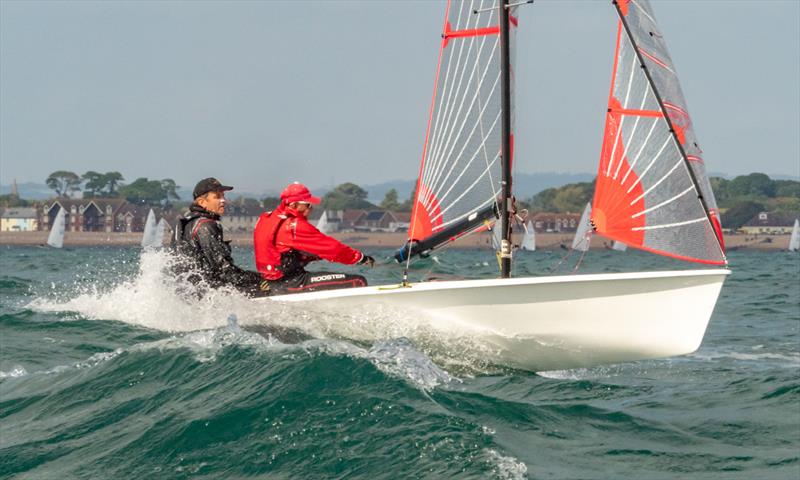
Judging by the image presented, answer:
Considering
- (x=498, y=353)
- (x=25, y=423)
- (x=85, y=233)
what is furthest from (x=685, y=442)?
(x=85, y=233)

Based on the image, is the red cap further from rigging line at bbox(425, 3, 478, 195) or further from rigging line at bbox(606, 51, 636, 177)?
rigging line at bbox(606, 51, 636, 177)

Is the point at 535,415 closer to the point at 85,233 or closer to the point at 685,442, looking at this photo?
the point at 685,442

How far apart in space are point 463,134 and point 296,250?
1777 millimetres

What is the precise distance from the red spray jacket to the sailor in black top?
7.2 inches

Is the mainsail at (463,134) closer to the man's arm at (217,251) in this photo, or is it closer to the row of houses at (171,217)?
the man's arm at (217,251)

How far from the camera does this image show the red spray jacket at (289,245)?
319 inches

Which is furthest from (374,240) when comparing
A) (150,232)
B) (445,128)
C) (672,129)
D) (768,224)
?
(672,129)

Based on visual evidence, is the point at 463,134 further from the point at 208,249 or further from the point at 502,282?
the point at 208,249

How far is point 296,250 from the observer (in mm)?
8273

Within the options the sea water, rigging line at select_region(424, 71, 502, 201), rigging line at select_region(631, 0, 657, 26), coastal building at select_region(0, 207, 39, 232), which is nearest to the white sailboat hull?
the sea water

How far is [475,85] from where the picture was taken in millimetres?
8555

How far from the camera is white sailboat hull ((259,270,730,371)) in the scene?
23.8ft

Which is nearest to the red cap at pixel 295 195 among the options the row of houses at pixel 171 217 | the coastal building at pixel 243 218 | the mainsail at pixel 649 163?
the mainsail at pixel 649 163

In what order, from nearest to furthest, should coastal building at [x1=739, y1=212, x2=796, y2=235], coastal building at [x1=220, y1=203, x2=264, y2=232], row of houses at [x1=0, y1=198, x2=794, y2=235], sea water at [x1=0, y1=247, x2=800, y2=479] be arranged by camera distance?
sea water at [x1=0, y1=247, x2=800, y2=479] < row of houses at [x1=0, y1=198, x2=794, y2=235] < coastal building at [x1=220, y1=203, x2=264, y2=232] < coastal building at [x1=739, y1=212, x2=796, y2=235]
